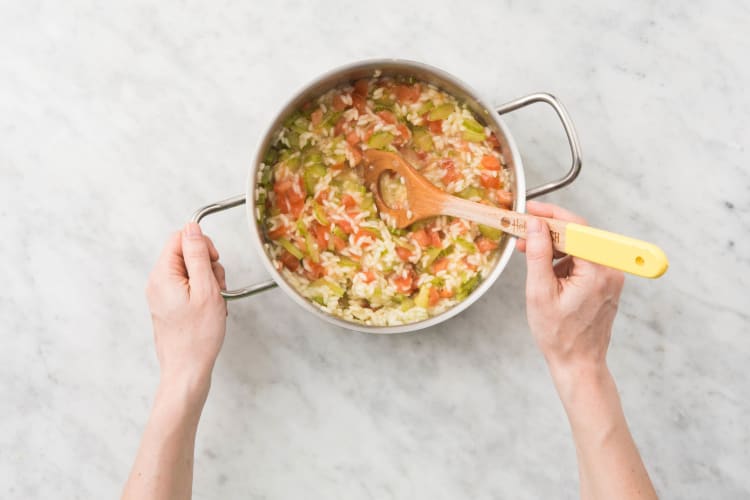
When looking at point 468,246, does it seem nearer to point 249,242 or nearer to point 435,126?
point 435,126

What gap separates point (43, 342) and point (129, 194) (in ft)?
1.44

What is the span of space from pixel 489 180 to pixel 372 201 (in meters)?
0.27

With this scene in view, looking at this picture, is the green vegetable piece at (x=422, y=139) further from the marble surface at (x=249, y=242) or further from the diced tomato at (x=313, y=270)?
the diced tomato at (x=313, y=270)

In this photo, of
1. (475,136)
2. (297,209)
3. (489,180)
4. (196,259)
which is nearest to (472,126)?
(475,136)

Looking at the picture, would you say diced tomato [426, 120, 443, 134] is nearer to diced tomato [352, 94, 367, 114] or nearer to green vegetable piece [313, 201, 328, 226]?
diced tomato [352, 94, 367, 114]

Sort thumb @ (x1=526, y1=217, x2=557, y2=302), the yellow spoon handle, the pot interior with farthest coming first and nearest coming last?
the pot interior < thumb @ (x1=526, y1=217, x2=557, y2=302) < the yellow spoon handle

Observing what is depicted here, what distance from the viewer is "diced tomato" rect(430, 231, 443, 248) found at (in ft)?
5.20

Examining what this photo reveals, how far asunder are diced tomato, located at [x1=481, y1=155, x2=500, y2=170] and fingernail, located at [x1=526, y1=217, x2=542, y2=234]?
25cm

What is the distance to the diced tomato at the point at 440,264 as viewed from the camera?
5.17 ft

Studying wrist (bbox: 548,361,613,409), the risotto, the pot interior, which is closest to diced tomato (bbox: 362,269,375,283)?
the risotto

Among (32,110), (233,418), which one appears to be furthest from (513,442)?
(32,110)

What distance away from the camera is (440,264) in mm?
1582

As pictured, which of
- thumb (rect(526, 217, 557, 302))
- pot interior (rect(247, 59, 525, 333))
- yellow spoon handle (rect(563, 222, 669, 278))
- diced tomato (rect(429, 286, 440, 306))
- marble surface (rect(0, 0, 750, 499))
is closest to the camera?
yellow spoon handle (rect(563, 222, 669, 278))

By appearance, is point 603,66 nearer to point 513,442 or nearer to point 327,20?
point 327,20
